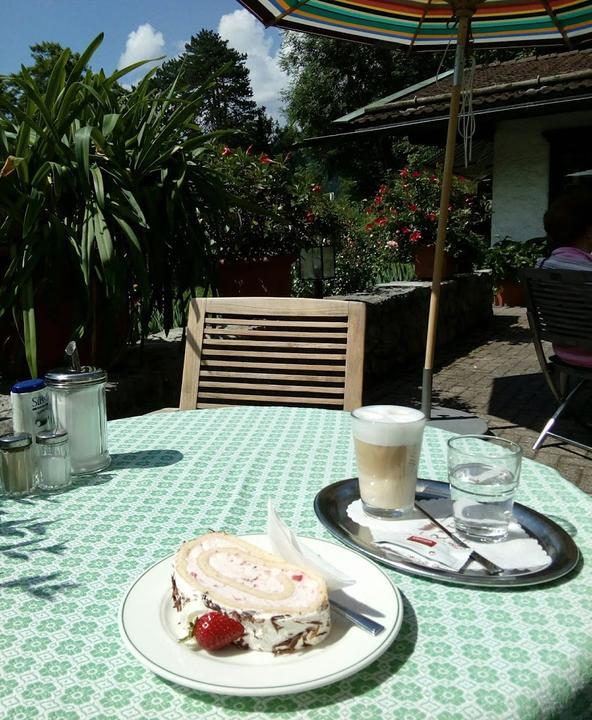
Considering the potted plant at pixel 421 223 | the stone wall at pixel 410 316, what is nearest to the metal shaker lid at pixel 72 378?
the stone wall at pixel 410 316

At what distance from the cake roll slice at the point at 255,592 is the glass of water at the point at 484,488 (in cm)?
35

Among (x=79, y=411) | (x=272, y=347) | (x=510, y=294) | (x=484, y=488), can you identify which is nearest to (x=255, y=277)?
(x=272, y=347)

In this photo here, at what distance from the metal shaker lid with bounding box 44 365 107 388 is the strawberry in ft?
2.19

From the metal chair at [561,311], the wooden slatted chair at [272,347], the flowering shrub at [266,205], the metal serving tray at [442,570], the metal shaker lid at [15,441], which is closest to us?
the metal serving tray at [442,570]

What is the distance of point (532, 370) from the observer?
582 cm

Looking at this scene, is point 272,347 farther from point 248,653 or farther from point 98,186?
point 248,653

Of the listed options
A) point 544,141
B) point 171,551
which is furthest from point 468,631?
point 544,141

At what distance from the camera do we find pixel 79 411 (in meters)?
1.27

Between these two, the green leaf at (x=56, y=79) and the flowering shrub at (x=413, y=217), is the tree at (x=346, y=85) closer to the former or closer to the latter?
the flowering shrub at (x=413, y=217)

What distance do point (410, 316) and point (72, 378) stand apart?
5.09 metres

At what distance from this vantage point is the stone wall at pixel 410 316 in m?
5.34

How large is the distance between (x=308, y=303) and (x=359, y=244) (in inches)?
253

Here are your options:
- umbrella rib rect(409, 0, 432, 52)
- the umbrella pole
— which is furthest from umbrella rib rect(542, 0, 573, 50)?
umbrella rib rect(409, 0, 432, 52)

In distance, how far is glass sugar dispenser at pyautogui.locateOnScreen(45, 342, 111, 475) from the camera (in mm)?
1246
